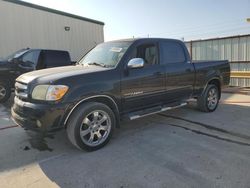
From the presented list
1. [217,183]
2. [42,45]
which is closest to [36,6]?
[42,45]

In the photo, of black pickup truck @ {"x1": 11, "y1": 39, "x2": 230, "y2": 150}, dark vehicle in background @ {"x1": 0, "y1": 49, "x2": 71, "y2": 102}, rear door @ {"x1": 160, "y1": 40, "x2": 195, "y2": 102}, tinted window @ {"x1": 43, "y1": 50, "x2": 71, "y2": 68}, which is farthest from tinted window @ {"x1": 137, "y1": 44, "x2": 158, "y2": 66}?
tinted window @ {"x1": 43, "y1": 50, "x2": 71, "y2": 68}

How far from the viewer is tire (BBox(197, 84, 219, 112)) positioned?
19.7 feet

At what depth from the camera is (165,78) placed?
4.88 meters

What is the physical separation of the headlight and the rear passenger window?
243 centimetres

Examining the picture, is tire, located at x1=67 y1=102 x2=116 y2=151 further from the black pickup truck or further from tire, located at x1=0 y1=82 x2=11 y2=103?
tire, located at x1=0 y1=82 x2=11 y2=103

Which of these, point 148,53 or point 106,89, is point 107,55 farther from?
point 106,89

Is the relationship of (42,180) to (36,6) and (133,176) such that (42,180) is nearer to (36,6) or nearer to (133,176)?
(133,176)

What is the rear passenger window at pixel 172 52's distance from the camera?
Result: 502 centimetres

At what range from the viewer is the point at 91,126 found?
12.4ft

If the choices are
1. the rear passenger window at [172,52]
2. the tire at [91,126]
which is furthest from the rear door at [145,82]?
the tire at [91,126]

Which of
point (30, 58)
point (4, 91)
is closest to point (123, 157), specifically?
point (4, 91)

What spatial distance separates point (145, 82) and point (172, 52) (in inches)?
49.1

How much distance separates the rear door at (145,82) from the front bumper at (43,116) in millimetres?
1212

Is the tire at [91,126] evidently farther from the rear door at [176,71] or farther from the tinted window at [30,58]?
the tinted window at [30,58]
